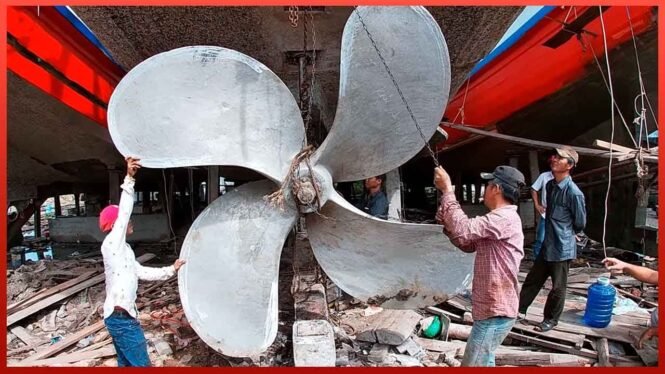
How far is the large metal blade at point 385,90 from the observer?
98.7 inches

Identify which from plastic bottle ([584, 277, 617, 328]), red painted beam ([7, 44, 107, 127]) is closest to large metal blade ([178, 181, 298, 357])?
red painted beam ([7, 44, 107, 127])

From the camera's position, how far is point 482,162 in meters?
6.56

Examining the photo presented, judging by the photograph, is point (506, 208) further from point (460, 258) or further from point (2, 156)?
point (2, 156)

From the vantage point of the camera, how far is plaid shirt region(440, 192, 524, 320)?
7.45 feet

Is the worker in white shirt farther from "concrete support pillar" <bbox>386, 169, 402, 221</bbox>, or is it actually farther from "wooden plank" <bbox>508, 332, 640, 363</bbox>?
"concrete support pillar" <bbox>386, 169, 402, 221</bbox>

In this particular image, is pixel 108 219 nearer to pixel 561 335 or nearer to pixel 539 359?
pixel 539 359

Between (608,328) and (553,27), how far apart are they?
8.73 ft

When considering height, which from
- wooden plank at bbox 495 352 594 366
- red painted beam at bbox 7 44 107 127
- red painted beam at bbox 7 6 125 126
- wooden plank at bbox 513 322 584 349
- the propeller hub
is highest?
red painted beam at bbox 7 6 125 126

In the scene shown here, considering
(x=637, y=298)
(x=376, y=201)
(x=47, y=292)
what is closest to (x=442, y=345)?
(x=376, y=201)

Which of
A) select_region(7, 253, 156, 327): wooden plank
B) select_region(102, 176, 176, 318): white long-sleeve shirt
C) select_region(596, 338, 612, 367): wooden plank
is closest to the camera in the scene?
select_region(102, 176, 176, 318): white long-sleeve shirt

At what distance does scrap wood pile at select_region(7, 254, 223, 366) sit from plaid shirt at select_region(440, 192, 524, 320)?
5.71 ft

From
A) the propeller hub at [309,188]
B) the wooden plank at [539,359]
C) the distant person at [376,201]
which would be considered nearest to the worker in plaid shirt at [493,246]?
the propeller hub at [309,188]

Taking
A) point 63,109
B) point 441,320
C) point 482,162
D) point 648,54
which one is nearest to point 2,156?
point 63,109

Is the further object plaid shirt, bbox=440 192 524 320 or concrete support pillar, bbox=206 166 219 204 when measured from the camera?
concrete support pillar, bbox=206 166 219 204
